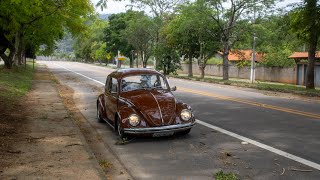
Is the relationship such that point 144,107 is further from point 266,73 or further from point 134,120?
point 266,73

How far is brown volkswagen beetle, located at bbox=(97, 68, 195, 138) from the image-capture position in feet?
26.8

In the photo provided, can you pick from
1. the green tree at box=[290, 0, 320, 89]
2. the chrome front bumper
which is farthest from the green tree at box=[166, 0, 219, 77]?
the chrome front bumper

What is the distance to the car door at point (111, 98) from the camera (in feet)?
30.9

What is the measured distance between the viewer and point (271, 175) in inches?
235

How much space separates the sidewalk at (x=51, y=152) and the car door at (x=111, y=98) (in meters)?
0.91

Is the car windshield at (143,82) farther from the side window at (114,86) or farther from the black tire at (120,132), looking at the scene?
the black tire at (120,132)

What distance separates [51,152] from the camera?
707 cm

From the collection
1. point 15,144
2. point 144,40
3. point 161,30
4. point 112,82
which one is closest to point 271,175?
point 15,144

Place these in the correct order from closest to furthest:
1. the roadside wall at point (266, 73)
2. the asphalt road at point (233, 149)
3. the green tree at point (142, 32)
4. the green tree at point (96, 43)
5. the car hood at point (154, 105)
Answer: the asphalt road at point (233, 149)
the car hood at point (154, 105)
the roadside wall at point (266, 73)
the green tree at point (142, 32)
the green tree at point (96, 43)

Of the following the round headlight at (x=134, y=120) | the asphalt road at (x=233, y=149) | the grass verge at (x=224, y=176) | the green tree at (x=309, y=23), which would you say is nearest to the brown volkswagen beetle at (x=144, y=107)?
the round headlight at (x=134, y=120)

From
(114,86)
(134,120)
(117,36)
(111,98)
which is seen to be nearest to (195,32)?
(114,86)

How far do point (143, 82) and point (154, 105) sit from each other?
1453mm

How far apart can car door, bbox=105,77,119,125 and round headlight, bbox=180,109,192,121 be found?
170 cm

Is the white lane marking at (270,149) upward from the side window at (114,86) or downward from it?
downward
